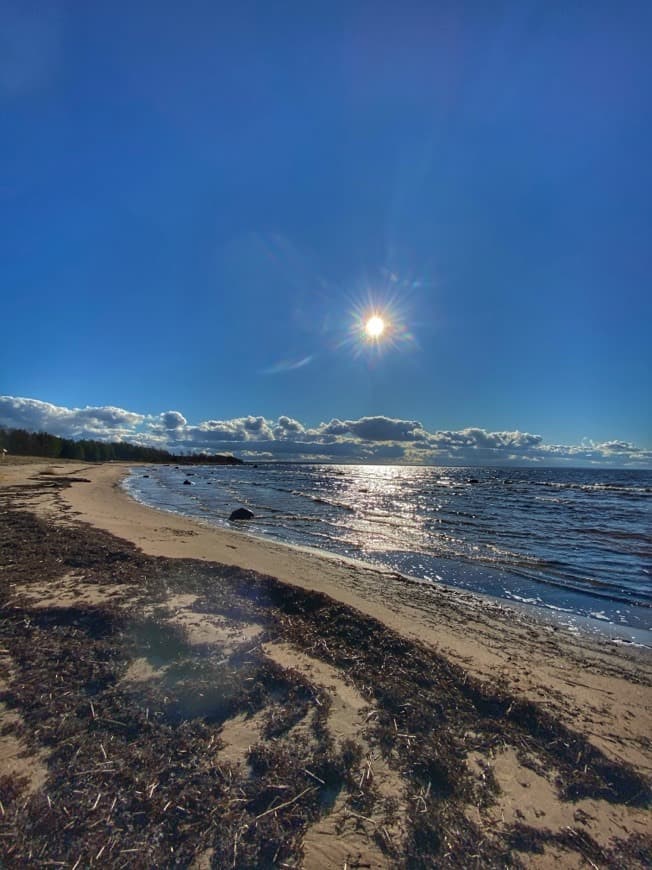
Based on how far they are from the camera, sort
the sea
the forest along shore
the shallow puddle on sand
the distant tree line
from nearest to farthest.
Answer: the shallow puddle on sand, the forest along shore, the sea, the distant tree line

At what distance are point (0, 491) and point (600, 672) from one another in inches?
1230

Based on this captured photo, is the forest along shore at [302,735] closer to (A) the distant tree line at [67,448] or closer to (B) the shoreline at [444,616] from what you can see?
(B) the shoreline at [444,616]

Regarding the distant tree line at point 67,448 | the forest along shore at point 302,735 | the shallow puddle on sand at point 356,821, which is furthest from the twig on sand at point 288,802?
the distant tree line at point 67,448

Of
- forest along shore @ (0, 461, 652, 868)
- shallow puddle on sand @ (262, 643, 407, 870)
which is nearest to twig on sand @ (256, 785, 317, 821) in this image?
forest along shore @ (0, 461, 652, 868)

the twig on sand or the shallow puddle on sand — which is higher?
the twig on sand

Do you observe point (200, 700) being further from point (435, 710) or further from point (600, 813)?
point (600, 813)

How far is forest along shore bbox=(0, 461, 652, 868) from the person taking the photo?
2816 mm

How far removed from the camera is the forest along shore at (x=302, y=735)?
2816 millimetres

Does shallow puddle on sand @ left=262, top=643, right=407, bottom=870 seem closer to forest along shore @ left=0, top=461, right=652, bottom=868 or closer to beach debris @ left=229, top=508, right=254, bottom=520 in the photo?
forest along shore @ left=0, top=461, right=652, bottom=868

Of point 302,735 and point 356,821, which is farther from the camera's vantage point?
point 302,735

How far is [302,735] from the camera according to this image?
13.0ft

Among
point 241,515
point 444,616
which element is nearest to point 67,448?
point 241,515

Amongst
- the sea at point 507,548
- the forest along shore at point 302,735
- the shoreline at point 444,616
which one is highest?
the forest along shore at point 302,735

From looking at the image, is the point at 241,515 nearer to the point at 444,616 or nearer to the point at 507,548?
the point at 507,548
